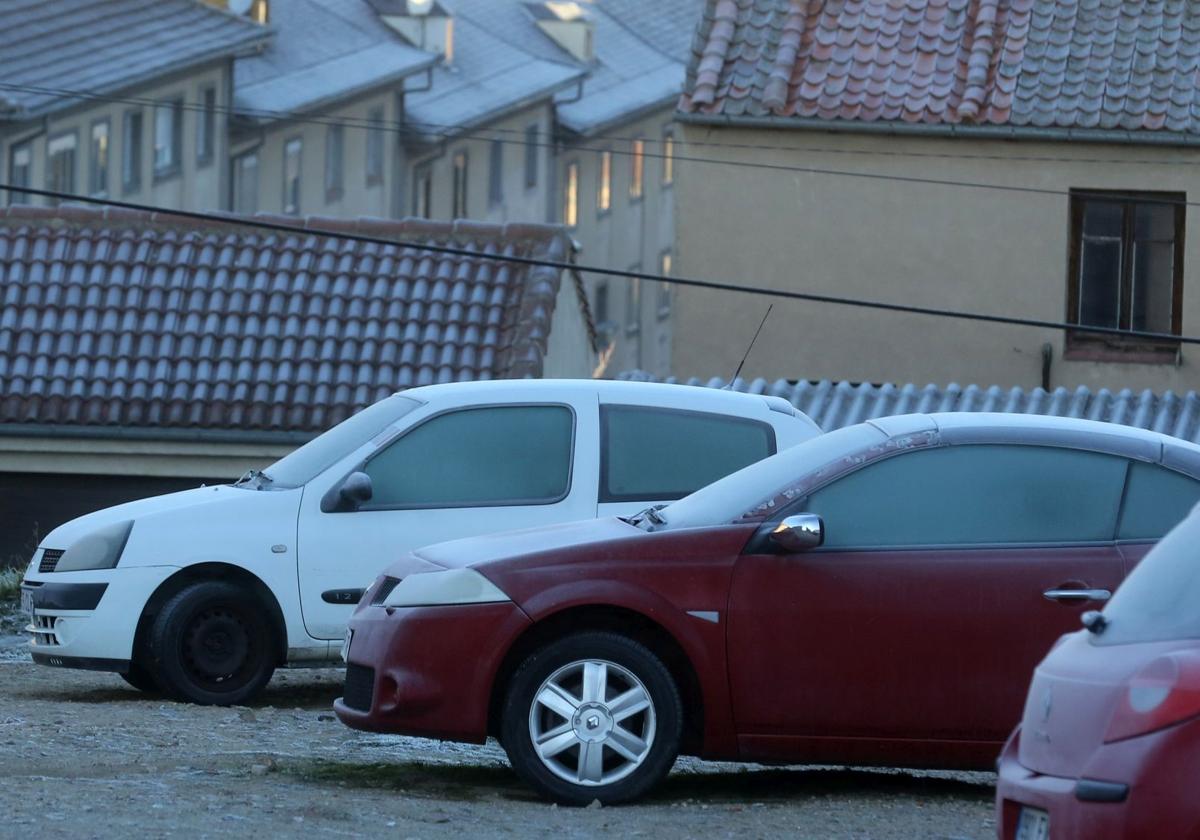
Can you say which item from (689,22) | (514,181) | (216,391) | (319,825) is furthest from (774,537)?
(689,22)

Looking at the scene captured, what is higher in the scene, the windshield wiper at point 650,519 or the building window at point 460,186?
the building window at point 460,186

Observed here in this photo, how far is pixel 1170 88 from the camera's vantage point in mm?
20797

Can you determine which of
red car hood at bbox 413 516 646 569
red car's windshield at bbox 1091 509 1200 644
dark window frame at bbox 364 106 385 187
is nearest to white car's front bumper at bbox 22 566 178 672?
red car hood at bbox 413 516 646 569

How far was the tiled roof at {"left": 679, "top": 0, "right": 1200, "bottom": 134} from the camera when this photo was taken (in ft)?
68.3

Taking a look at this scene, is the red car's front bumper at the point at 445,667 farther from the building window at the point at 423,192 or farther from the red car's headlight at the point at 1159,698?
the building window at the point at 423,192

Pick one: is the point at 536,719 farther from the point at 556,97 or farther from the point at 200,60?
the point at 556,97

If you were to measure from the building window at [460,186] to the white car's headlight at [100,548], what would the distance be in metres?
41.2

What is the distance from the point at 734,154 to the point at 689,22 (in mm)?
46702

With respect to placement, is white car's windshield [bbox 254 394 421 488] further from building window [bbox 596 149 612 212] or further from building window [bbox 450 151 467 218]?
building window [bbox 596 149 612 212]

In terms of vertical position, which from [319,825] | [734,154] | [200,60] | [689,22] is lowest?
[319,825]

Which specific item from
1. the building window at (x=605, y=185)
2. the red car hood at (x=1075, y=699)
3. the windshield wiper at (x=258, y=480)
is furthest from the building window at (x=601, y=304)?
the red car hood at (x=1075, y=699)

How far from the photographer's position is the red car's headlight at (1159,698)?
18.2ft

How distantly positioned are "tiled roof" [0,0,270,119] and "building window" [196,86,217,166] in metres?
0.99

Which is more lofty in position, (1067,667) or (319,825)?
(1067,667)
